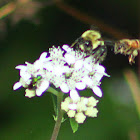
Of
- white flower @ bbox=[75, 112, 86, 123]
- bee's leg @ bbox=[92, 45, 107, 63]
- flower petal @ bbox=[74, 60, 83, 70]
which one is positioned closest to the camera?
white flower @ bbox=[75, 112, 86, 123]

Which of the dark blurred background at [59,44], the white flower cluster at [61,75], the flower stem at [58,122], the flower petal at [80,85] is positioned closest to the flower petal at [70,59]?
the white flower cluster at [61,75]

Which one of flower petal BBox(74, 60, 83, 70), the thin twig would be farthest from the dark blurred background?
flower petal BBox(74, 60, 83, 70)

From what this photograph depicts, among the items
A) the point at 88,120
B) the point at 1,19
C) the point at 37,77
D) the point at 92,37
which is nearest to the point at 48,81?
the point at 37,77

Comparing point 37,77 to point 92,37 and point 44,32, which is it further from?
point 44,32

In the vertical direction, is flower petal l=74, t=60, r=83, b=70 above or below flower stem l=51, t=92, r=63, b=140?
above

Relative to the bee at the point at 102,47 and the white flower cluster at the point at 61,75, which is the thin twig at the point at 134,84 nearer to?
the bee at the point at 102,47

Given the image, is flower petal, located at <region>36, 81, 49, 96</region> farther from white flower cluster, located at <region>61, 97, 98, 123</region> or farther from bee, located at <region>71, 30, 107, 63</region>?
bee, located at <region>71, 30, 107, 63</region>

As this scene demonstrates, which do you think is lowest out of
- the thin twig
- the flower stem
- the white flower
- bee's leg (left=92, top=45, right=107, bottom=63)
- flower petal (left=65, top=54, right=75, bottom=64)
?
the thin twig
